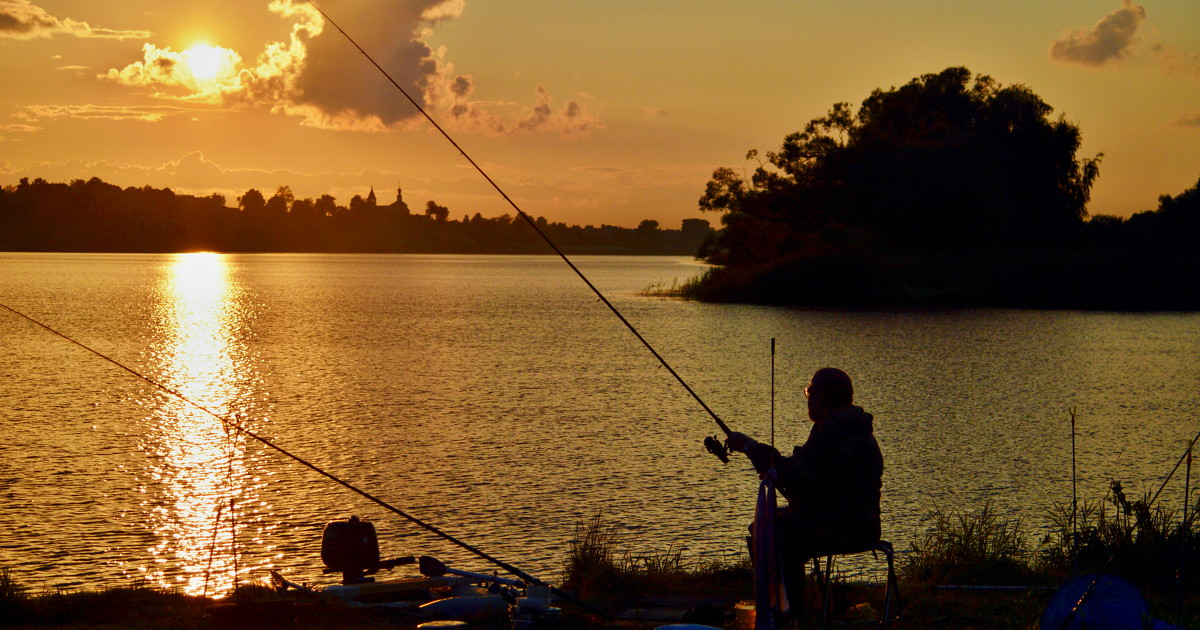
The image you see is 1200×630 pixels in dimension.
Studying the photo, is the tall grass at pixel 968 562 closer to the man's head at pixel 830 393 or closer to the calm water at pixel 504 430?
the calm water at pixel 504 430

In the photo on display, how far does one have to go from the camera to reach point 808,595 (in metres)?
7.34

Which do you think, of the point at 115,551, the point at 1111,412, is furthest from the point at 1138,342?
the point at 115,551

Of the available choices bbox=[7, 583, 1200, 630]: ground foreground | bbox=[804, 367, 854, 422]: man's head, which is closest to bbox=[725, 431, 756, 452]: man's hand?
bbox=[804, 367, 854, 422]: man's head

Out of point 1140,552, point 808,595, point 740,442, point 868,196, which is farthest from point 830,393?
point 868,196

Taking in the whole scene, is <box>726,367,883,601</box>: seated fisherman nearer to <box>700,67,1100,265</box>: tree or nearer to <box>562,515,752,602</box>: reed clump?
<box>562,515,752,602</box>: reed clump

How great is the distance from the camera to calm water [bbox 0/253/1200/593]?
11758 millimetres

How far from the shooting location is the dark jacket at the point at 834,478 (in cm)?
593

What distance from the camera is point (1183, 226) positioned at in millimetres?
72312

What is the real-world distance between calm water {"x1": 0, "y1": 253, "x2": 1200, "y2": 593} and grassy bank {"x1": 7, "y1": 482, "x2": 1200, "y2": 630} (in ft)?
2.62

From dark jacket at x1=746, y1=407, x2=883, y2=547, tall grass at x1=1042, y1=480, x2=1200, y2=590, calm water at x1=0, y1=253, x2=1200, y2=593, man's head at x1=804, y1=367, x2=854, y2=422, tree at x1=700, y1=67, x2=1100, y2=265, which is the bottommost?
calm water at x1=0, y1=253, x2=1200, y2=593

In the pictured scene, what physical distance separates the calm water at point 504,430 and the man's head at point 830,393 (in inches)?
167

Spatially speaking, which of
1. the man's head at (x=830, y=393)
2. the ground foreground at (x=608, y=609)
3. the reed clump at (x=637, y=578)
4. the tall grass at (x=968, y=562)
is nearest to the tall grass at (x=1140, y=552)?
the tall grass at (x=968, y=562)

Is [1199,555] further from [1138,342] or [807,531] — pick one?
[1138,342]

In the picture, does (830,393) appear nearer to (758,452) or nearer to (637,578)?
(758,452)
